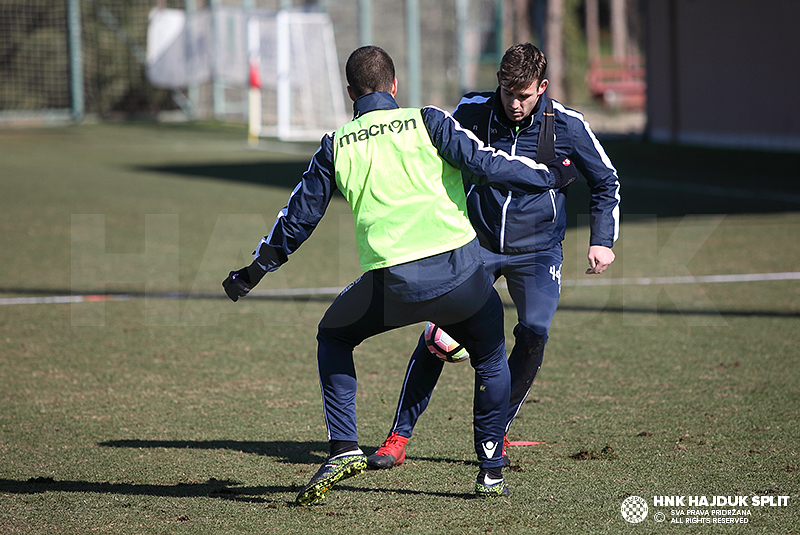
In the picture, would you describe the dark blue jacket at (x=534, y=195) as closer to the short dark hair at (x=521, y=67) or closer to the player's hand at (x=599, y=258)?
the player's hand at (x=599, y=258)

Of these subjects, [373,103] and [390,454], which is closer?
[373,103]

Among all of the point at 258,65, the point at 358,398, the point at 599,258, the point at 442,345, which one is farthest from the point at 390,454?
the point at 258,65

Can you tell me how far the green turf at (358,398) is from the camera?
3.92 metres

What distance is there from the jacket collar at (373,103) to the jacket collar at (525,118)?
99 cm

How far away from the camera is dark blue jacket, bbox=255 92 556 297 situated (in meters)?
3.68

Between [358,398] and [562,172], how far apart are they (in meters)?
2.27

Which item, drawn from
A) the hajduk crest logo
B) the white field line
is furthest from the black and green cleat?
the white field line

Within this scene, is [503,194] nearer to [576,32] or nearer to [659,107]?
[659,107]

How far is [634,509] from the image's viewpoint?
3.86m

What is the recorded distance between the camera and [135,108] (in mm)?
35656

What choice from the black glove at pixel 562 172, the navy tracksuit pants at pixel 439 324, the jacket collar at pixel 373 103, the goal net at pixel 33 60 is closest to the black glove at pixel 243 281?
the navy tracksuit pants at pixel 439 324

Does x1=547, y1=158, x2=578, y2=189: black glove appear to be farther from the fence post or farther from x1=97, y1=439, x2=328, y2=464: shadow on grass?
the fence post

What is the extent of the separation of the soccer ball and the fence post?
3197 cm

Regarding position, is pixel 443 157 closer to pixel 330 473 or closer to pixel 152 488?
pixel 330 473
